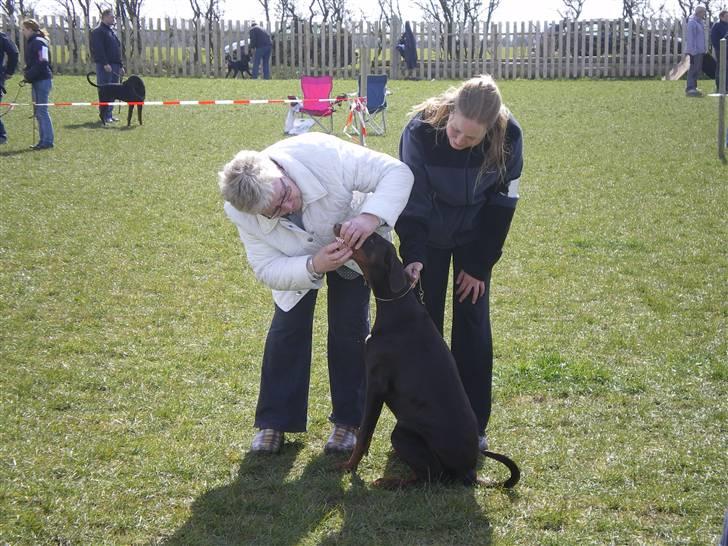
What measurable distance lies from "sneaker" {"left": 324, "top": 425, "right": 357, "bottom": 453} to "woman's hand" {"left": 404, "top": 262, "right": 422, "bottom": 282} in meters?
0.87

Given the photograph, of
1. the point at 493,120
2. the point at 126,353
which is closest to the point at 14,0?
the point at 126,353

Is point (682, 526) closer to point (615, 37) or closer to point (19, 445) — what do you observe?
point (19, 445)

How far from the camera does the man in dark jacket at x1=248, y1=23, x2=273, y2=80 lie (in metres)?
22.3

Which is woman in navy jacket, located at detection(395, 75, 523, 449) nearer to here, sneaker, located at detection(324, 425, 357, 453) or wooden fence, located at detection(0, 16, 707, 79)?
sneaker, located at detection(324, 425, 357, 453)

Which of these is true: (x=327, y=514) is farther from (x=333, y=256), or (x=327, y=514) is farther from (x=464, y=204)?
(x=464, y=204)

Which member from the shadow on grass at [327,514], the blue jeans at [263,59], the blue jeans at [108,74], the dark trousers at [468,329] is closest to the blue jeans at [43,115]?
the blue jeans at [108,74]

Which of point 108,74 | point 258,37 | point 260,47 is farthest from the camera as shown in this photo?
point 260,47

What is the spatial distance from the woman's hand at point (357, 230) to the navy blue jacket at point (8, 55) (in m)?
11.0

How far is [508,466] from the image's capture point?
136 inches

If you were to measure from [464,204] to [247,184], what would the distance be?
0.99m

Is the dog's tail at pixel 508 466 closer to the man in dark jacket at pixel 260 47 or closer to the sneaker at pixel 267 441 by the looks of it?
the sneaker at pixel 267 441

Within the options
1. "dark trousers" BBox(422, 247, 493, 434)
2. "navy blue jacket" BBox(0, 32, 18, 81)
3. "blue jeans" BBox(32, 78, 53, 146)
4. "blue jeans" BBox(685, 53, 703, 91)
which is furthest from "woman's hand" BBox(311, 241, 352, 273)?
"blue jeans" BBox(685, 53, 703, 91)

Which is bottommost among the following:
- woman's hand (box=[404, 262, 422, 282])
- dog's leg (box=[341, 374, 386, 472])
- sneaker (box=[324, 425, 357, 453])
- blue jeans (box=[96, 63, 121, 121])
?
sneaker (box=[324, 425, 357, 453])

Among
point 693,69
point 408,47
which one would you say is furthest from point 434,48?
point 693,69
